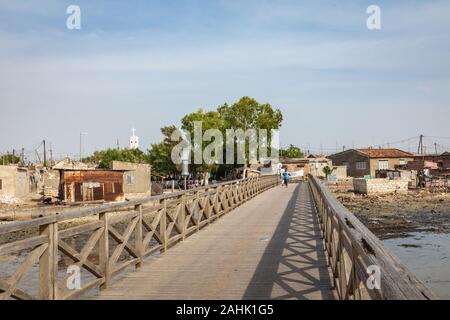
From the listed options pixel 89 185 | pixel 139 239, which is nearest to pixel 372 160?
pixel 89 185

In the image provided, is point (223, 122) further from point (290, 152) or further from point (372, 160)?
point (290, 152)

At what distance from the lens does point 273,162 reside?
6412 centimetres

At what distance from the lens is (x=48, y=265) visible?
4.70 meters

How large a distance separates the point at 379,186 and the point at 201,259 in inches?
1722

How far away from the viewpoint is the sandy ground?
2738 cm

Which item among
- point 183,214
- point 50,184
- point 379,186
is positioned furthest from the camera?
point 379,186

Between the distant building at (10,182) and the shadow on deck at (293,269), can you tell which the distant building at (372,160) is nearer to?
the distant building at (10,182)

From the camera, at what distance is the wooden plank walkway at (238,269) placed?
229 inches

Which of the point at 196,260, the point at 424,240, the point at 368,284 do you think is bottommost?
the point at 424,240

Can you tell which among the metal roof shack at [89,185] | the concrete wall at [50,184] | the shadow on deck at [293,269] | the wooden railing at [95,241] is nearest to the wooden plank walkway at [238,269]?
the shadow on deck at [293,269]
